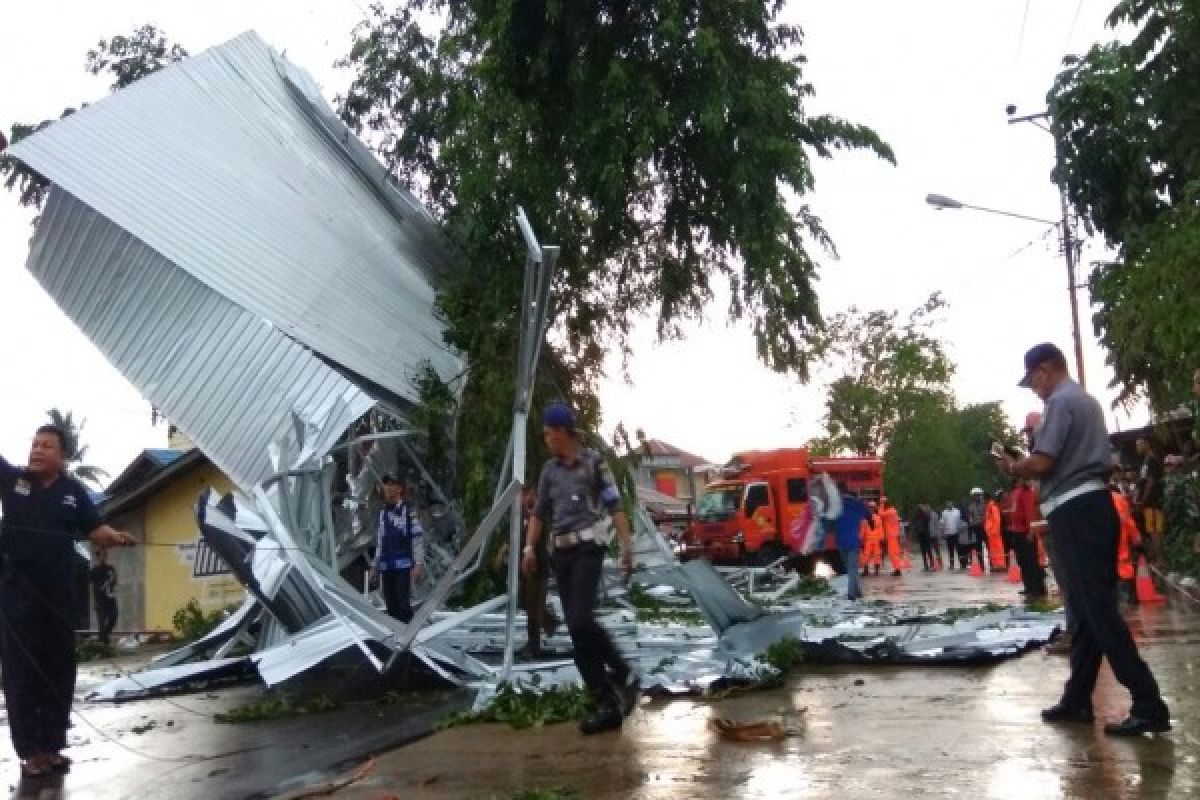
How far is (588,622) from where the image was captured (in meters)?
6.35

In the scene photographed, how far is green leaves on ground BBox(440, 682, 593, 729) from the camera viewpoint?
6719 millimetres

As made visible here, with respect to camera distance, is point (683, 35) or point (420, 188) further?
point (420, 188)

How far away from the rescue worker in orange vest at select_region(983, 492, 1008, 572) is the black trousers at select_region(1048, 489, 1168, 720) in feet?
61.7

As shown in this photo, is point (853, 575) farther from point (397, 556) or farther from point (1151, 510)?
point (397, 556)

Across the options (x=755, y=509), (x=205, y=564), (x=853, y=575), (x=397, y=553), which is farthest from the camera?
(x=755, y=509)

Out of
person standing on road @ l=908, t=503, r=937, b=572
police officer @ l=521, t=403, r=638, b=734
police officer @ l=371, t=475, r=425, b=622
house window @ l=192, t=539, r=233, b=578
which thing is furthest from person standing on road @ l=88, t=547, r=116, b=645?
person standing on road @ l=908, t=503, r=937, b=572

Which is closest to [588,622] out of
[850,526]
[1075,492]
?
[1075,492]

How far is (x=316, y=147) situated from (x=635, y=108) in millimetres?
6429

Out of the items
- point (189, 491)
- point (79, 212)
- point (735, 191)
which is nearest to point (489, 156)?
point (735, 191)

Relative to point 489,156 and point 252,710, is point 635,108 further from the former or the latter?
point 252,710

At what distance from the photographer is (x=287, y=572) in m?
9.40

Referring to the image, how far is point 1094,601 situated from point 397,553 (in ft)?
23.2

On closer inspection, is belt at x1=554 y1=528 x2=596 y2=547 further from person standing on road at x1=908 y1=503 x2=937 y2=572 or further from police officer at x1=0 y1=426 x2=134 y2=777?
person standing on road at x1=908 y1=503 x2=937 y2=572

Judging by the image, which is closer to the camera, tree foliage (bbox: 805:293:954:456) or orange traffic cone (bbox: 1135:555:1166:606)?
orange traffic cone (bbox: 1135:555:1166:606)
